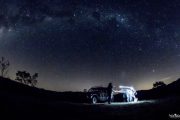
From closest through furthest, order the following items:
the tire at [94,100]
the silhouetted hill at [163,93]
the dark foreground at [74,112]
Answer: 1. the dark foreground at [74,112]
2. the tire at [94,100]
3. the silhouetted hill at [163,93]

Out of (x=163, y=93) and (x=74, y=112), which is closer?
(x=74, y=112)

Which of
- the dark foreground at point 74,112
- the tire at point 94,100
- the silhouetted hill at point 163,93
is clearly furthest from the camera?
the silhouetted hill at point 163,93

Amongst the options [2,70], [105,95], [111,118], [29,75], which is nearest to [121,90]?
[105,95]

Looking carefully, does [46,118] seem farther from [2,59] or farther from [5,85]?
[2,59]

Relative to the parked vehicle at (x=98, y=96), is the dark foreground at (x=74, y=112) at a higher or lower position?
lower

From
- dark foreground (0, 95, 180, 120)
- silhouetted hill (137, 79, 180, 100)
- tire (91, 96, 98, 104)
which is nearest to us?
dark foreground (0, 95, 180, 120)

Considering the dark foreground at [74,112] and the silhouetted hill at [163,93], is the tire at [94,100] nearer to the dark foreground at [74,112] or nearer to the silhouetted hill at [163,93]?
the dark foreground at [74,112]

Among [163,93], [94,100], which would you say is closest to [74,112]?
[94,100]

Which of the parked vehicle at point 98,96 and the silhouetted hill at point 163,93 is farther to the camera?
the silhouetted hill at point 163,93

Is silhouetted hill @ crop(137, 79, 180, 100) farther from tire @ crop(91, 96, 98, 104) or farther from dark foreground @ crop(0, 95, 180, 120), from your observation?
dark foreground @ crop(0, 95, 180, 120)

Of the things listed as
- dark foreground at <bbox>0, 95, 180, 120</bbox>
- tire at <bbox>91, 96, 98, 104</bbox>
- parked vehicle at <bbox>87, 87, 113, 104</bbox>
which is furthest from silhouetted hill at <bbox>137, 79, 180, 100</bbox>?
dark foreground at <bbox>0, 95, 180, 120</bbox>

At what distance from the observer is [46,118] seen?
1138cm

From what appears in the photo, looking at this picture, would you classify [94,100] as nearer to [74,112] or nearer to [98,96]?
[98,96]

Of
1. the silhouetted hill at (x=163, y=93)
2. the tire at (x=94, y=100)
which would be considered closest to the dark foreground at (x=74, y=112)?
the tire at (x=94, y=100)
